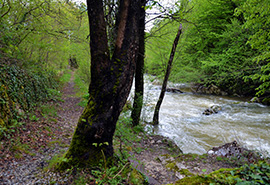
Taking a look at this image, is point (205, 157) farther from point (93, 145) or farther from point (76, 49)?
point (76, 49)

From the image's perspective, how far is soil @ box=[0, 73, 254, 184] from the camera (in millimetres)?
2488

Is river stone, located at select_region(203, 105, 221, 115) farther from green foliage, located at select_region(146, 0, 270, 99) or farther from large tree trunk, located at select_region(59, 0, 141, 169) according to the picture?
large tree trunk, located at select_region(59, 0, 141, 169)

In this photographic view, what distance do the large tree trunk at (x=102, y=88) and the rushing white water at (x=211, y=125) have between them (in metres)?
4.49

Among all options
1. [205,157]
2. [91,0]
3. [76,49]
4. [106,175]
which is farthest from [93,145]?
[76,49]

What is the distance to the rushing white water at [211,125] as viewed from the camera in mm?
6500

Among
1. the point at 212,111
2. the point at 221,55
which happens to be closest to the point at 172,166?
the point at 212,111

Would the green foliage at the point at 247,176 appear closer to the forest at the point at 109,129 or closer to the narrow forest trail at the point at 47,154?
the forest at the point at 109,129

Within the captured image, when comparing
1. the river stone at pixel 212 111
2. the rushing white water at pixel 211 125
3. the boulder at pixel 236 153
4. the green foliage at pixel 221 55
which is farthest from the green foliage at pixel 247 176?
the river stone at pixel 212 111

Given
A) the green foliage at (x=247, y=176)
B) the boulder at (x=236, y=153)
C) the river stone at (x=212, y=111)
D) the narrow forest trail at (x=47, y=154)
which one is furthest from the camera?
the river stone at (x=212, y=111)

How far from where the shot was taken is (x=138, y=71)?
21.6 feet

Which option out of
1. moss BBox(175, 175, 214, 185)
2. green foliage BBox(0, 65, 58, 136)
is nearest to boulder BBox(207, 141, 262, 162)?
moss BBox(175, 175, 214, 185)

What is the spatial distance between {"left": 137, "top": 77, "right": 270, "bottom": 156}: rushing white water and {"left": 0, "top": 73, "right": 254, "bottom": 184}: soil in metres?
1.55

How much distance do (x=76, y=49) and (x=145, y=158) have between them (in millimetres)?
11848

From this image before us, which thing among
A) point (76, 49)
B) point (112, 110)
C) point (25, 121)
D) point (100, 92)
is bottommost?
point (25, 121)
